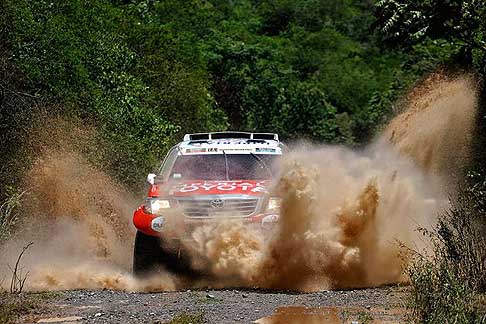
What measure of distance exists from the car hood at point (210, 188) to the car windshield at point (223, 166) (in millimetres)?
317

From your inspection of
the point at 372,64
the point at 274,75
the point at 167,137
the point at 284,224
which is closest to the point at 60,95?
the point at 167,137

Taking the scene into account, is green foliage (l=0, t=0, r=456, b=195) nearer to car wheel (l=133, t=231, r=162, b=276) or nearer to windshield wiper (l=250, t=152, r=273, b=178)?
windshield wiper (l=250, t=152, r=273, b=178)

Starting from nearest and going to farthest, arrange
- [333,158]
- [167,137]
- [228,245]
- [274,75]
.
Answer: [228,245]
[333,158]
[167,137]
[274,75]

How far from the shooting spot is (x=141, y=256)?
11.8 metres

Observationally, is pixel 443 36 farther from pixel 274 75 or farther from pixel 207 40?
pixel 274 75

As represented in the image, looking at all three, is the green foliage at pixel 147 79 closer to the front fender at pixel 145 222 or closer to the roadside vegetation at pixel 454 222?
the roadside vegetation at pixel 454 222

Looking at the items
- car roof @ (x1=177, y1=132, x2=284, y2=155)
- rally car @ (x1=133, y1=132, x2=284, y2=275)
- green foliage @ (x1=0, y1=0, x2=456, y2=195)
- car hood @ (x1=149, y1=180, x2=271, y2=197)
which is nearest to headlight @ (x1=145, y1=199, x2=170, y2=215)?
rally car @ (x1=133, y1=132, x2=284, y2=275)

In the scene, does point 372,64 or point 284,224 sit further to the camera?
point 372,64

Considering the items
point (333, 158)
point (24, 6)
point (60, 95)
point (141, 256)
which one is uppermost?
point (24, 6)

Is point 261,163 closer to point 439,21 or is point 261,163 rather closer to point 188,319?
point 439,21

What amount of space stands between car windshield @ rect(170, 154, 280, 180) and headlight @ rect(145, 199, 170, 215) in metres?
0.86

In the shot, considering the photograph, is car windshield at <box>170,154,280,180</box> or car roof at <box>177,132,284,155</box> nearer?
car windshield at <box>170,154,280,180</box>

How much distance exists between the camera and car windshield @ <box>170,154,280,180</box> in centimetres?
A: 1278

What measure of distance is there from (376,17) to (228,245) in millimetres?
5162
